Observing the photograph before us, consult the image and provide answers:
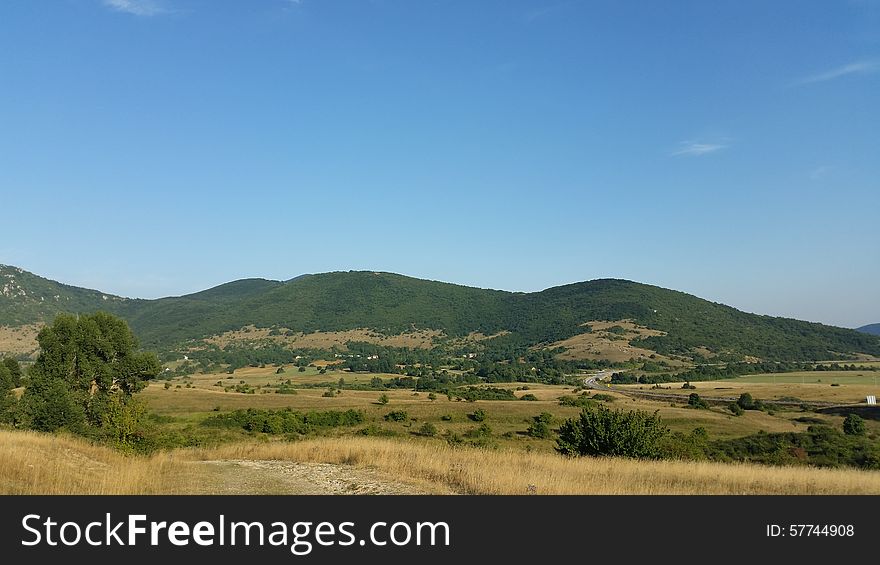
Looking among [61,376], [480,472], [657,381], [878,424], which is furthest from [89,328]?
[657,381]

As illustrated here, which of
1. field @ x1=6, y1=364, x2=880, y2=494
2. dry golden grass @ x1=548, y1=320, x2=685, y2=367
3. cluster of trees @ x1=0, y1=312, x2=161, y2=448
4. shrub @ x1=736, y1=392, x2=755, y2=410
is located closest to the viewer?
field @ x1=6, y1=364, x2=880, y2=494

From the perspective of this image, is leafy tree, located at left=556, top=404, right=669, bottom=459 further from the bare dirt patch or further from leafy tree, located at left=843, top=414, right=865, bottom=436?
the bare dirt patch

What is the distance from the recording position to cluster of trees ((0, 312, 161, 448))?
105 feet

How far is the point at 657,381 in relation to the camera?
5394 inches

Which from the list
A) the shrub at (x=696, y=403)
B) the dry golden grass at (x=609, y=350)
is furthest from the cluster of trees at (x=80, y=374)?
the dry golden grass at (x=609, y=350)

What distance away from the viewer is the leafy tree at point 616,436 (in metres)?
22.5

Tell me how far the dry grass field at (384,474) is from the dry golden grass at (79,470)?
21 millimetres

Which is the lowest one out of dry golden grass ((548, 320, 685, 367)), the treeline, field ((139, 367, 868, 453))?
field ((139, 367, 868, 453))

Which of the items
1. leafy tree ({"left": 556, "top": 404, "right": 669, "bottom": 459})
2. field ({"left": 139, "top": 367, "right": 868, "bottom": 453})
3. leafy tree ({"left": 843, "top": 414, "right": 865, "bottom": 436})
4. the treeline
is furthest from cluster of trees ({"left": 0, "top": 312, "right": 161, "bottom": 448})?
leafy tree ({"left": 843, "top": 414, "right": 865, "bottom": 436})

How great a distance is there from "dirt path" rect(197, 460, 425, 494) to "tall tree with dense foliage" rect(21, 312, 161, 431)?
1919cm

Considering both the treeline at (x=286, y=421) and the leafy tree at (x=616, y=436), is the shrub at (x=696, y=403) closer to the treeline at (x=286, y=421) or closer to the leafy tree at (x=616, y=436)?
the treeline at (x=286, y=421)
